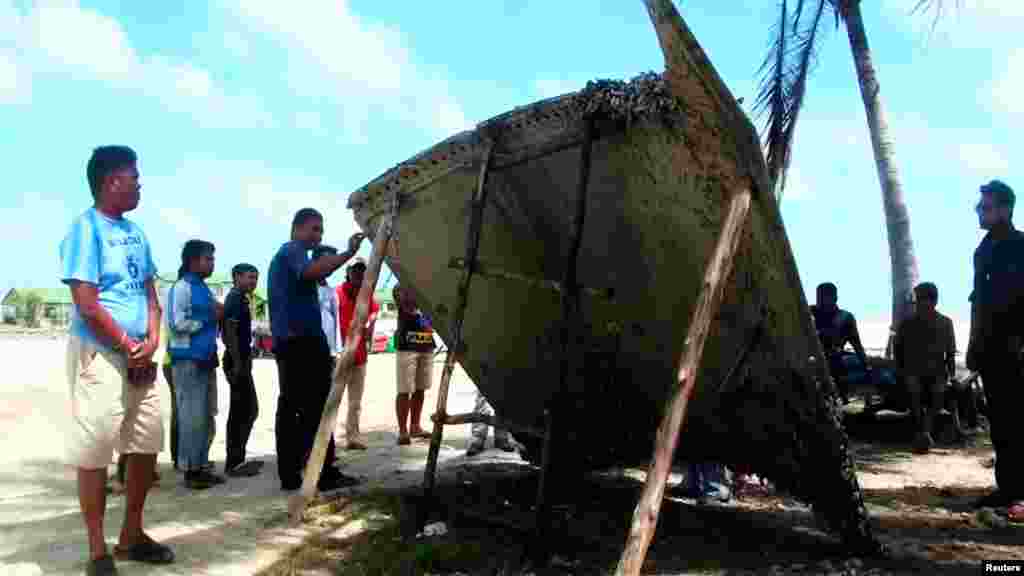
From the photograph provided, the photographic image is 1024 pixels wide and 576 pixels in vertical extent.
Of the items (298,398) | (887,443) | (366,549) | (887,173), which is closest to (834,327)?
(887,443)

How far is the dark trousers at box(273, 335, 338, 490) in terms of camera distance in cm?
555

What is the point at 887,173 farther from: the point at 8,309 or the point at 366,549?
the point at 8,309

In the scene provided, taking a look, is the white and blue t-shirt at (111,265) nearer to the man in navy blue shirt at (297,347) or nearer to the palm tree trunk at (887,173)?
the man in navy blue shirt at (297,347)

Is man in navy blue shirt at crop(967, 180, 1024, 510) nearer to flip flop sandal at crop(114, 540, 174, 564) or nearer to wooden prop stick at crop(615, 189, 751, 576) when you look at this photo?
wooden prop stick at crop(615, 189, 751, 576)

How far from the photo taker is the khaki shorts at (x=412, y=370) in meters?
8.02

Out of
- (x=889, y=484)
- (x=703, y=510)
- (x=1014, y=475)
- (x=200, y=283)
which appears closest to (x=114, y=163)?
(x=200, y=283)

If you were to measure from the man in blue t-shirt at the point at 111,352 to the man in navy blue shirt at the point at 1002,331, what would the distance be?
5025mm

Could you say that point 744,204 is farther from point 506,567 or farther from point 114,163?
point 114,163

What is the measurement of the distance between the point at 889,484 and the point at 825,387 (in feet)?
9.99

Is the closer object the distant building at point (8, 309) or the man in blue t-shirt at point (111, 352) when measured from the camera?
the man in blue t-shirt at point (111, 352)

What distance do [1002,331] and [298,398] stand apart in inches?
186

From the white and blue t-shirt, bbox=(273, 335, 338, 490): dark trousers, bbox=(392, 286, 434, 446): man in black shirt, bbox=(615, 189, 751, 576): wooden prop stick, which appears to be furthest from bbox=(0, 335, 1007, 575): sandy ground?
bbox=(615, 189, 751, 576): wooden prop stick

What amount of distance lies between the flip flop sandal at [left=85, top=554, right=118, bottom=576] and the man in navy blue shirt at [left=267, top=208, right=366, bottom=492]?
1.87 metres

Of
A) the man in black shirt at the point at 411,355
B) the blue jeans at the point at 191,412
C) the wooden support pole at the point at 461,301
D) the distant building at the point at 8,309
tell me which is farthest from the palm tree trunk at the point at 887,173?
the distant building at the point at 8,309
